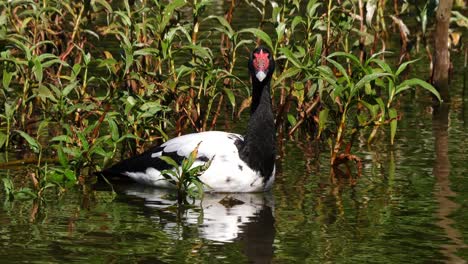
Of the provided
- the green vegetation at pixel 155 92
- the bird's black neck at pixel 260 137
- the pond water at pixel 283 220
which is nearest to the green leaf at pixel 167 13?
the green vegetation at pixel 155 92

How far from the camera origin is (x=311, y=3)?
40.9 ft

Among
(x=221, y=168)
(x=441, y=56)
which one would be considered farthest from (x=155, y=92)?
(x=441, y=56)

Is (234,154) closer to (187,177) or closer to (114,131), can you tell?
(187,177)

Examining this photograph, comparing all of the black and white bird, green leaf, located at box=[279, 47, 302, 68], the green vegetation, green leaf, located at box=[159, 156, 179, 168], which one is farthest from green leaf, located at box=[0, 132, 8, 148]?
green leaf, located at box=[279, 47, 302, 68]

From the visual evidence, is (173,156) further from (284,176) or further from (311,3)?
(311,3)

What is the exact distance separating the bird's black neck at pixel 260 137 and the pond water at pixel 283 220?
262 millimetres

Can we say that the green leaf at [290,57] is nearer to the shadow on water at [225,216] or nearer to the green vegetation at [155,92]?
the green vegetation at [155,92]

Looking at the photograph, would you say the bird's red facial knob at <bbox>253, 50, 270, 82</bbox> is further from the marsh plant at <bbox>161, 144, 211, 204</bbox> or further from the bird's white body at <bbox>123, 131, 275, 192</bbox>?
the marsh plant at <bbox>161, 144, 211, 204</bbox>

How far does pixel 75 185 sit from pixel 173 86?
4.73ft

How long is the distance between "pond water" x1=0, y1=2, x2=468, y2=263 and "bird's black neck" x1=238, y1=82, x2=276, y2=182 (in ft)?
0.86

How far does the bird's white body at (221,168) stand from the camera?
1056cm

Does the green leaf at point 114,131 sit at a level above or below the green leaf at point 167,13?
below

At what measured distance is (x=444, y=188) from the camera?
10.7 metres

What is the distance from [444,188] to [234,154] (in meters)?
1.76
